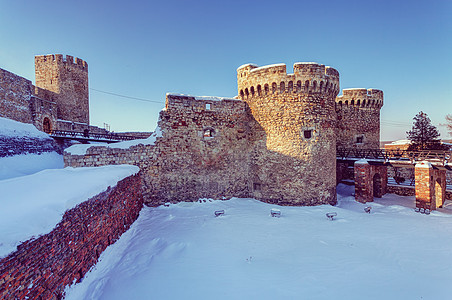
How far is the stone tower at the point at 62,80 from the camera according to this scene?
899 inches

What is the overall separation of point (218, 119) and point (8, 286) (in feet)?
36.4

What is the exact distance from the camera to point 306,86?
12.5m

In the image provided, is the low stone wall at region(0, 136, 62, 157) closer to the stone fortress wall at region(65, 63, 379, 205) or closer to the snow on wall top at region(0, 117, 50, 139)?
the snow on wall top at region(0, 117, 50, 139)

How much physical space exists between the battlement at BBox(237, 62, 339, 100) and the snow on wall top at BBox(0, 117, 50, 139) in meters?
15.2

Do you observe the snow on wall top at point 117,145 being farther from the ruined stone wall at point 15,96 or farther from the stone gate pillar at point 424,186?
the stone gate pillar at point 424,186

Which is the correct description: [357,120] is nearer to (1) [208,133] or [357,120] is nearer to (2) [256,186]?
(2) [256,186]

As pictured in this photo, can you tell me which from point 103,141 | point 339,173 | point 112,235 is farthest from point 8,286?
point 339,173

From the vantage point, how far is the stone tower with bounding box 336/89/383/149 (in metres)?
19.6

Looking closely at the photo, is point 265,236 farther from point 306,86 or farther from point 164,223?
point 306,86

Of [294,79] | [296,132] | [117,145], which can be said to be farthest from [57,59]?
[296,132]

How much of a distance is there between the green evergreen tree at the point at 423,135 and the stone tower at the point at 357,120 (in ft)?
35.5

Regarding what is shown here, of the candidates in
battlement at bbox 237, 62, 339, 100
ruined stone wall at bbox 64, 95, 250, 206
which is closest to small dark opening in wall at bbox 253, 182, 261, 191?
ruined stone wall at bbox 64, 95, 250, 206

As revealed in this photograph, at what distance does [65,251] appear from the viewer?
4613mm

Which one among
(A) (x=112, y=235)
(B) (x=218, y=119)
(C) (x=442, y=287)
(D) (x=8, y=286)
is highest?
(B) (x=218, y=119)
